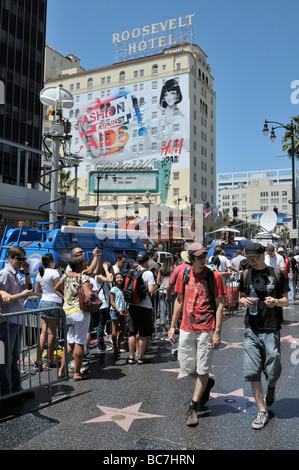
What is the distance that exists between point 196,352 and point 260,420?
0.94 metres

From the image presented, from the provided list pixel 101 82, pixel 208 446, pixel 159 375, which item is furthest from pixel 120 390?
pixel 101 82

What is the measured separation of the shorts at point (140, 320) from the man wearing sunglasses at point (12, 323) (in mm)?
2087

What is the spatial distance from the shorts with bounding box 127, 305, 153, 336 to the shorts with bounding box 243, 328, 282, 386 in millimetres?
2680

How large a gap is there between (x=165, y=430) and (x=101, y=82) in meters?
85.7

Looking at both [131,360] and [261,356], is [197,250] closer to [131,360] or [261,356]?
[261,356]

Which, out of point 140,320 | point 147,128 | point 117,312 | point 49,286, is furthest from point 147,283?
point 147,128

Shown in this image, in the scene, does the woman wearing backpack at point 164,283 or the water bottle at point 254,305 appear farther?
the woman wearing backpack at point 164,283

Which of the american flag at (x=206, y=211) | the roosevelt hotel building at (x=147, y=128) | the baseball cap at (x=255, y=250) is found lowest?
the baseball cap at (x=255, y=250)

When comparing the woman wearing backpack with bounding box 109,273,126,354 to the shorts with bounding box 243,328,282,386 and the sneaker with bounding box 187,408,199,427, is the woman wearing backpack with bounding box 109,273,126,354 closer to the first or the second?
the sneaker with bounding box 187,408,199,427

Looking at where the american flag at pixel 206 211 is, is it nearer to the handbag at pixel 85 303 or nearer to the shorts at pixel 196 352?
the handbag at pixel 85 303

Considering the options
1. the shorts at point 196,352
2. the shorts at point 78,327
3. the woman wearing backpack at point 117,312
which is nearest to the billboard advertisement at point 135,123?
the woman wearing backpack at point 117,312

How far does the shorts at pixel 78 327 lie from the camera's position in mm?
5941

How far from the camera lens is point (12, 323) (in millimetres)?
5078
